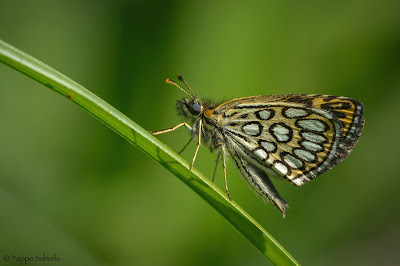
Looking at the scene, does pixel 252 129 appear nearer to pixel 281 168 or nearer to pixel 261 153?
pixel 261 153

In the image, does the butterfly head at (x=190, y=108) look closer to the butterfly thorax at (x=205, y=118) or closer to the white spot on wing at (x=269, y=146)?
the butterfly thorax at (x=205, y=118)

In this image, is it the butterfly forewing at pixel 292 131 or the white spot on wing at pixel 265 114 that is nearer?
the butterfly forewing at pixel 292 131

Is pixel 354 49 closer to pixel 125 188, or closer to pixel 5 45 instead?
pixel 125 188

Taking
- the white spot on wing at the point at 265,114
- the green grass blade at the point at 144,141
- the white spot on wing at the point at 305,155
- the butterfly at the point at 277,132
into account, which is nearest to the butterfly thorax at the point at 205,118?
the butterfly at the point at 277,132

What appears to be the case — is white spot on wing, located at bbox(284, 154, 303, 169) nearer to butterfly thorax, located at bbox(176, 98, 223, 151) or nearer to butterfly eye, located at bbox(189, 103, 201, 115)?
butterfly thorax, located at bbox(176, 98, 223, 151)

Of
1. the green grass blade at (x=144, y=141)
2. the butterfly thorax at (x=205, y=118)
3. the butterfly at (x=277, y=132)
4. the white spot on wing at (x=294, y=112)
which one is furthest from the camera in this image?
the butterfly thorax at (x=205, y=118)

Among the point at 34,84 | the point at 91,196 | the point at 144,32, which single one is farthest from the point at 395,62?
the point at 34,84
